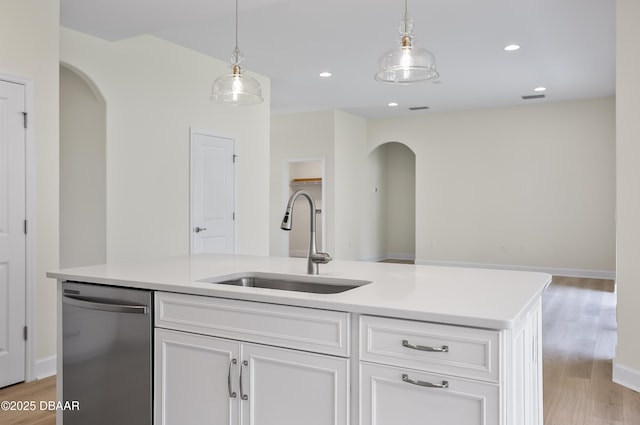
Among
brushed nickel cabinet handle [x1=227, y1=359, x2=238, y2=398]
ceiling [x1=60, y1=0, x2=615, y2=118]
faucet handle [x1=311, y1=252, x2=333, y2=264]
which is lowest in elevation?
brushed nickel cabinet handle [x1=227, y1=359, x2=238, y2=398]

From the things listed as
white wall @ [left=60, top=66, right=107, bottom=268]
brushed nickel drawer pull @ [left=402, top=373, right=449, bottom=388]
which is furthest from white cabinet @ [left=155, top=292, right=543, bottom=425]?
white wall @ [left=60, top=66, right=107, bottom=268]

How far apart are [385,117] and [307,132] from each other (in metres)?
1.64

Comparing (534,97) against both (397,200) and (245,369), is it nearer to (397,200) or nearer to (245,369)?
(397,200)

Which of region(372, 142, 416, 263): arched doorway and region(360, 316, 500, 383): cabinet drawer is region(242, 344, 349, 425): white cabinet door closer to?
region(360, 316, 500, 383): cabinet drawer

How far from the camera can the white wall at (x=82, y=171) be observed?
4.41m

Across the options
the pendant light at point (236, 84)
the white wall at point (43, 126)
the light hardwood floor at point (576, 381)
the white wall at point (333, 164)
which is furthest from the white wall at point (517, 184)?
the white wall at point (43, 126)

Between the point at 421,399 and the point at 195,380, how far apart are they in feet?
3.07

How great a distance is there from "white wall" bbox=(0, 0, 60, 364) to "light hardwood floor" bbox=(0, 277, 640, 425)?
0.46m

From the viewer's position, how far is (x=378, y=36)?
4988 millimetres

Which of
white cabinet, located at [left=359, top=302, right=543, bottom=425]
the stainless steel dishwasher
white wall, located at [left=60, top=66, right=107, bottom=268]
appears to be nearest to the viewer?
white cabinet, located at [left=359, top=302, right=543, bottom=425]

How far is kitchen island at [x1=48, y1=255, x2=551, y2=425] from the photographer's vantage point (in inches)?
59.6

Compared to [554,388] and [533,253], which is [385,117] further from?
[554,388]

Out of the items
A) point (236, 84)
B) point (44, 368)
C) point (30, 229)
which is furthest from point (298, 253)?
point (236, 84)

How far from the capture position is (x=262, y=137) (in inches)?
255
